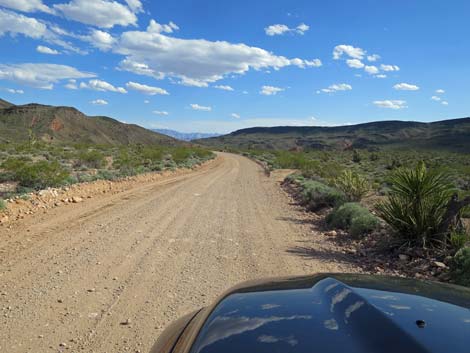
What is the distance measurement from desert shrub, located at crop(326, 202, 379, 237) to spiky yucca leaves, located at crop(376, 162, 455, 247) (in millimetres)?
771

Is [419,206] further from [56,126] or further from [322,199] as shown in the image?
[56,126]

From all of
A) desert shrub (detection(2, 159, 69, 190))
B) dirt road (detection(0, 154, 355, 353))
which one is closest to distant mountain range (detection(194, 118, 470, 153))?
desert shrub (detection(2, 159, 69, 190))

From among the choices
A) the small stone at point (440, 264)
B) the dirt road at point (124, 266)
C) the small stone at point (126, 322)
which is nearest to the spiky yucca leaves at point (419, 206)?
the small stone at point (440, 264)

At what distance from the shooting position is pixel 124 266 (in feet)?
22.1

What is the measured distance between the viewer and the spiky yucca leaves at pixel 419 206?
26.2ft

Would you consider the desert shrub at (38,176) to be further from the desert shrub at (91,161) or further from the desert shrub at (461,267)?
the desert shrub at (461,267)

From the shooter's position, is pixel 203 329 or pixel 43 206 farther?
pixel 43 206

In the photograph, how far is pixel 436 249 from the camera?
25.1 ft

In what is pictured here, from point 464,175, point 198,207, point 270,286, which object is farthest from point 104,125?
point 270,286

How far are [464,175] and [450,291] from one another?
3078 centimetres

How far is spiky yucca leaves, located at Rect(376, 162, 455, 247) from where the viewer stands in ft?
26.2

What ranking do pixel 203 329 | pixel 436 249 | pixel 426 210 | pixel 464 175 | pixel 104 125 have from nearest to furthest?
pixel 203 329 < pixel 436 249 < pixel 426 210 < pixel 464 175 < pixel 104 125

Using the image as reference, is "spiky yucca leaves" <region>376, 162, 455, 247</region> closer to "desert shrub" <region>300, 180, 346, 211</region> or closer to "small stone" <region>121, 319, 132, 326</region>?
"desert shrub" <region>300, 180, 346, 211</region>

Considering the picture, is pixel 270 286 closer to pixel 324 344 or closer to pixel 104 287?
pixel 324 344
